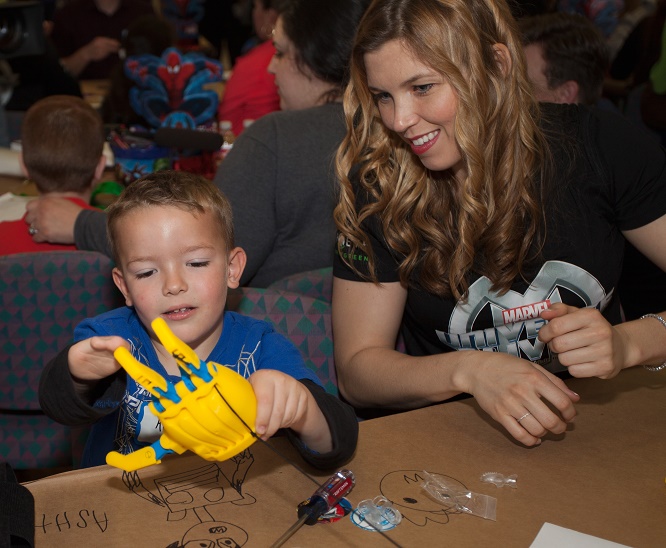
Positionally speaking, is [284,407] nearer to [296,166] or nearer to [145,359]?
[145,359]

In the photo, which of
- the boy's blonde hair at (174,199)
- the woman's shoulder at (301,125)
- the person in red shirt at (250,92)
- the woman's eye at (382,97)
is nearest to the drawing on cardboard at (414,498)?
the boy's blonde hair at (174,199)

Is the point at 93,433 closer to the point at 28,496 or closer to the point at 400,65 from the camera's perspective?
the point at 28,496

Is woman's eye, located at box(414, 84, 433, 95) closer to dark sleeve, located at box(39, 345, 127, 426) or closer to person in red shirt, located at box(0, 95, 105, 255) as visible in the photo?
dark sleeve, located at box(39, 345, 127, 426)

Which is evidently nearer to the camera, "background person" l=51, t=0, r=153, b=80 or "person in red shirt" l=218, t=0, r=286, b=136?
"person in red shirt" l=218, t=0, r=286, b=136

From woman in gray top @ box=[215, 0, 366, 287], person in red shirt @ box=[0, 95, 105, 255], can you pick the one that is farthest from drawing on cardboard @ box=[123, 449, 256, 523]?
person in red shirt @ box=[0, 95, 105, 255]

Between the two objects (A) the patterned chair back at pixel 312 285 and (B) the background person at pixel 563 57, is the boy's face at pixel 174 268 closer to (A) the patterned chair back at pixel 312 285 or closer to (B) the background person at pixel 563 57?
(A) the patterned chair back at pixel 312 285

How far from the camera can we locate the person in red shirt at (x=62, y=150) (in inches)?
90.4

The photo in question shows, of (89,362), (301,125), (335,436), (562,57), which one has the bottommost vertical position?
(335,436)

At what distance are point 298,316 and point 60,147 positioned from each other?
113 cm

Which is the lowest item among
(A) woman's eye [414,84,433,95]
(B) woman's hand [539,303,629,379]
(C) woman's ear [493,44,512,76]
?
(B) woman's hand [539,303,629,379]

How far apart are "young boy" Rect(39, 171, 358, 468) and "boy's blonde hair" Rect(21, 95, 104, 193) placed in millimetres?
1075

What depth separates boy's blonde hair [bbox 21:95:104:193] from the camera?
2297mm

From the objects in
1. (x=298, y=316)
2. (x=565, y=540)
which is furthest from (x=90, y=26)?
(x=565, y=540)

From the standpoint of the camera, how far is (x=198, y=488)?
3.54ft
